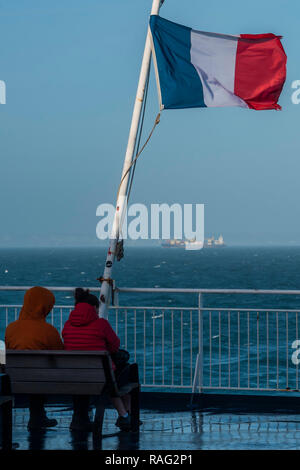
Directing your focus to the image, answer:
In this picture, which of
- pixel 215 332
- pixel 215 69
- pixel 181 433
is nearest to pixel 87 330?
pixel 181 433

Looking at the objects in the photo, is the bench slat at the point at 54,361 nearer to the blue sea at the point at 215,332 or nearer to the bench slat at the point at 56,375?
the bench slat at the point at 56,375

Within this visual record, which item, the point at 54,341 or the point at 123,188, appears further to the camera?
the point at 123,188

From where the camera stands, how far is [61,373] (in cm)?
653

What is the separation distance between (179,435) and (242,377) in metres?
24.0

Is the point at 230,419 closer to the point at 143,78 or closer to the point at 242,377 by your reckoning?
the point at 143,78

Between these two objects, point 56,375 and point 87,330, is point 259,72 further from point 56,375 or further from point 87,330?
point 56,375

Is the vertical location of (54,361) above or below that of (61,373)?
above

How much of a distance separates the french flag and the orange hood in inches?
136

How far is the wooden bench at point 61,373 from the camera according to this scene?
6.45m

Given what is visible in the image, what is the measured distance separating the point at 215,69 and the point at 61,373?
4.65 meters

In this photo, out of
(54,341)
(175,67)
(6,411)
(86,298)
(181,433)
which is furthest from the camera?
(175,67)

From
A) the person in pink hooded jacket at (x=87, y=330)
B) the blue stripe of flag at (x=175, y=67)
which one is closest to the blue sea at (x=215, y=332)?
the person in pink hooded jacket at (x=87, y=330)

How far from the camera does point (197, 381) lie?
8.88 meters

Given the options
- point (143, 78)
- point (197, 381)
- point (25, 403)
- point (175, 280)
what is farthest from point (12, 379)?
point (175, 280)
